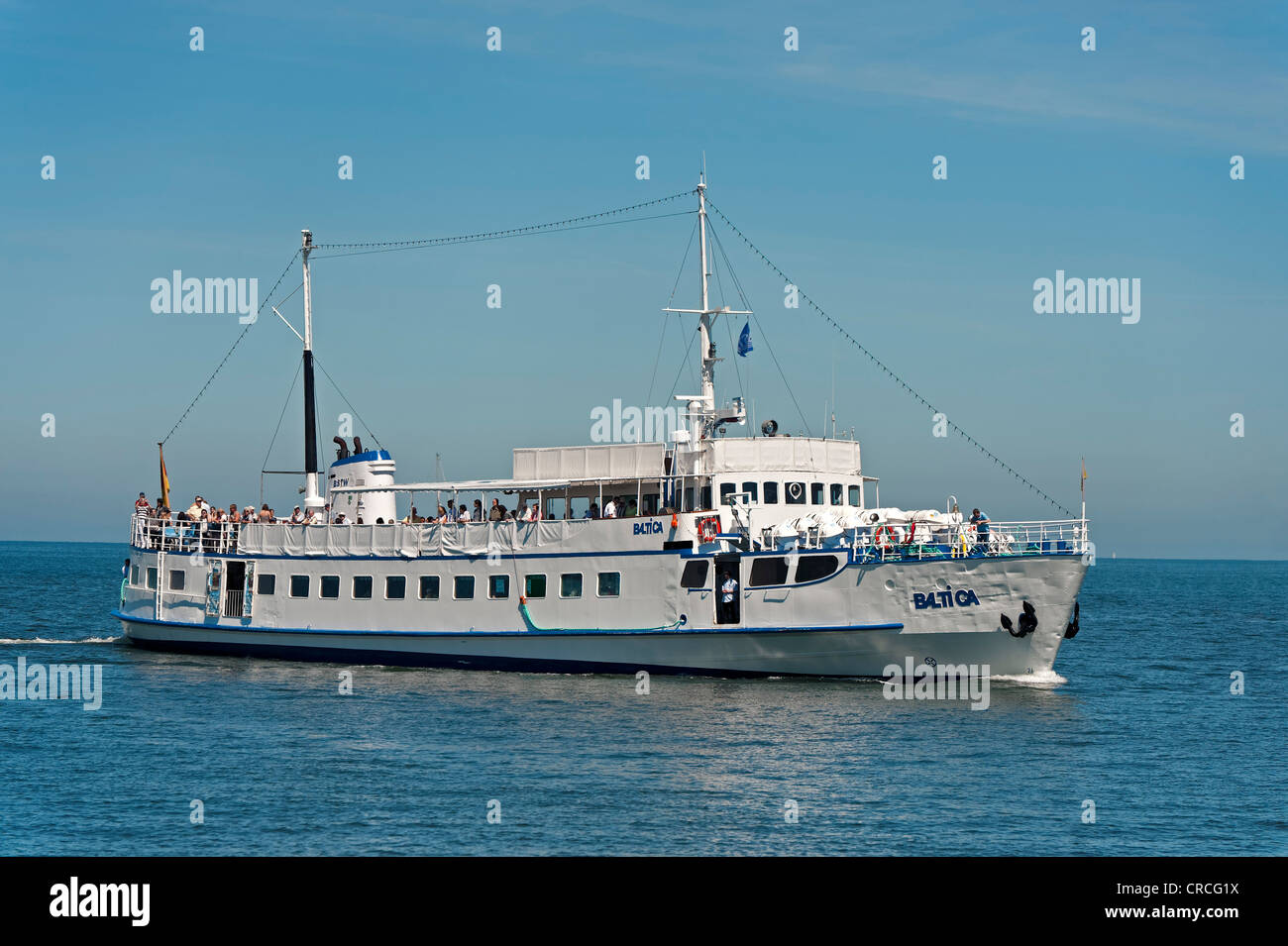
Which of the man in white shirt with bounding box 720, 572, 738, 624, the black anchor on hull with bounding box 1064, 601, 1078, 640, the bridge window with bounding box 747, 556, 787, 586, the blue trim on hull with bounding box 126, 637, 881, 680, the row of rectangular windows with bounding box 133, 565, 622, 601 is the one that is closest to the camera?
the black anchor on hull with bounding box 1064, 601, 1078, 640

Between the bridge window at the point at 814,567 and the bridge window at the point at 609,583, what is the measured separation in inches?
200

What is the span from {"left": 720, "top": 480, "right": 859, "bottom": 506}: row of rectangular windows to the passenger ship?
0.05 metres

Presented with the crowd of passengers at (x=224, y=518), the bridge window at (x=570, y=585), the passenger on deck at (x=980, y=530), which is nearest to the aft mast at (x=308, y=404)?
the crowd of passengers at (x=224, y=518)

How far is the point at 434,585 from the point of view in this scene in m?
37.5

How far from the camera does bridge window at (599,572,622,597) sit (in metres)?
34.7

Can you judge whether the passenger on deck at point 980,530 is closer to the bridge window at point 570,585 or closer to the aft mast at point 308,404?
the bridge window at point 570,585

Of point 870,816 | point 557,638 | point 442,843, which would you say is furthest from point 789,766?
point 557,638

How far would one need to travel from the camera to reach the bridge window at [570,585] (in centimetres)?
3531

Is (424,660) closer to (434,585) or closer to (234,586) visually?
(434,585)

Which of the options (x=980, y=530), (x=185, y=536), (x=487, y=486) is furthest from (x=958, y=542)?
(x=185, y=536)

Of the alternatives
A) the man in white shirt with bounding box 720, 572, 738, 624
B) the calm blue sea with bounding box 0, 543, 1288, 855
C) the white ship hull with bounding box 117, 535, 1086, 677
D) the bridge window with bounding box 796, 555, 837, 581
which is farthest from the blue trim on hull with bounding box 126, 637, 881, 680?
the bridge window with bounding box 796, 555, 837, 581

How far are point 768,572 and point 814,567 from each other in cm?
126

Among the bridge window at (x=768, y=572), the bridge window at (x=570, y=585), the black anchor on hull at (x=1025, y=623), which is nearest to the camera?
the black anchor on hull at (x=1025, y=623)

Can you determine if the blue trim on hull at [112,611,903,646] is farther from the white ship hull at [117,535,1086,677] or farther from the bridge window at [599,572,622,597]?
the bridge window at [599,572,622,597]
